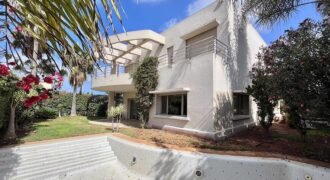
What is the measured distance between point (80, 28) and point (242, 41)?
18.2 meters

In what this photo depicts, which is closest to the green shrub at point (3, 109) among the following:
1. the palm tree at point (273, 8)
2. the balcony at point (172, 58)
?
the balcony at point (172, 58)

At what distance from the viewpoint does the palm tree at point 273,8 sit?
11250mm

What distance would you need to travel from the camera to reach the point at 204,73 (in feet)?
45.9

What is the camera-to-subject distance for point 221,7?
51.0ft

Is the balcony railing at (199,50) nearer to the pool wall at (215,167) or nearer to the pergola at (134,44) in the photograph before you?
the pergola at (134,44)

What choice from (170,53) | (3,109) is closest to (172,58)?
(170,53)

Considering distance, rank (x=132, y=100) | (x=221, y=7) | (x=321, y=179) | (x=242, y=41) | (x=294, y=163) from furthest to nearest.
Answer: (x=132, y=100), (x=242, y=41), (x=221, y=7), (x=294, y=163), (x=321, y=179)

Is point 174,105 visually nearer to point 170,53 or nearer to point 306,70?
point 170,53

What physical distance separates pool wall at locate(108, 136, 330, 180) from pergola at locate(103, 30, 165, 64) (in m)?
10.3

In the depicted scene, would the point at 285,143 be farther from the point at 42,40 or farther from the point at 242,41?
the point at 42,40

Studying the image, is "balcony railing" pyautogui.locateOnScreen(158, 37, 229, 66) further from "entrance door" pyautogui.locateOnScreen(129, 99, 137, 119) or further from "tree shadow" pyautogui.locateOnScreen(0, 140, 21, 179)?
"tree shadow" pyautogui.locateOnScreen(0, 140, 21, 179)

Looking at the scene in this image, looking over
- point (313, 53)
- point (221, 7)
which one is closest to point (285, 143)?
point (313, 53)

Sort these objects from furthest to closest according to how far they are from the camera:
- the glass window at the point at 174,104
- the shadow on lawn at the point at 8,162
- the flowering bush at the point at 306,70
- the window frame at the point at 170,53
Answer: the window frame at the point at 170,53
the glass window at the point at 174,104
the shadow on lawn at the point at 8,162
the flowering bush at the point at 306,70

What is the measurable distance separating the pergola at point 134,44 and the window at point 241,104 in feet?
30.0
